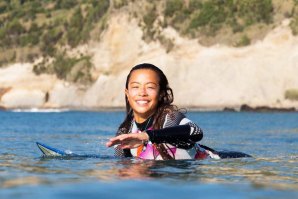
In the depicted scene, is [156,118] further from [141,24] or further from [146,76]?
[141,24]

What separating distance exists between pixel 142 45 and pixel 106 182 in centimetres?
5978

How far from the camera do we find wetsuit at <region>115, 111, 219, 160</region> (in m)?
8.74

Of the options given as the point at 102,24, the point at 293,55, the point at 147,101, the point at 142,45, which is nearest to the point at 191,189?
the point at 147,101

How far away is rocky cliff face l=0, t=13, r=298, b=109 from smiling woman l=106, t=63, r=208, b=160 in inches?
1962

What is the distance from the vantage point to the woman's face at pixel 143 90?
8.93 metres

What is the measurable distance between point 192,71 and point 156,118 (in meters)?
52.6

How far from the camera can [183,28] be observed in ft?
217

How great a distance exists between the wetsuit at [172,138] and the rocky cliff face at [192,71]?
163ft

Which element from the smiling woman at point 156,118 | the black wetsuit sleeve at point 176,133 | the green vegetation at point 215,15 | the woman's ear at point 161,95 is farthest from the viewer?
the green vegetation at point 215,15

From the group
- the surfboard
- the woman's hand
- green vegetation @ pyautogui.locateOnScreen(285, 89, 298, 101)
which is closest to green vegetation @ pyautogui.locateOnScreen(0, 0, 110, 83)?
green vegetation @ pyautogui.locateOnScreen(285, 89, 298, 101)

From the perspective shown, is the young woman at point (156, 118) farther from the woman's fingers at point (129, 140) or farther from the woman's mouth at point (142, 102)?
the woman's fingers at point (129, 140)

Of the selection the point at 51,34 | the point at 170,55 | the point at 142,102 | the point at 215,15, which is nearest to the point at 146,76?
the point at 142,102

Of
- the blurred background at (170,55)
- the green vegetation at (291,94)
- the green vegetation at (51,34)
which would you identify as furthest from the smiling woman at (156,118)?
the green vegetation at (51,34)

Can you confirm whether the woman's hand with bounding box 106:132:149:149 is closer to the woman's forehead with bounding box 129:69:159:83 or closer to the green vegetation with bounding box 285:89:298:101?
the woman's forehead with bounding box 129:69:159:83
